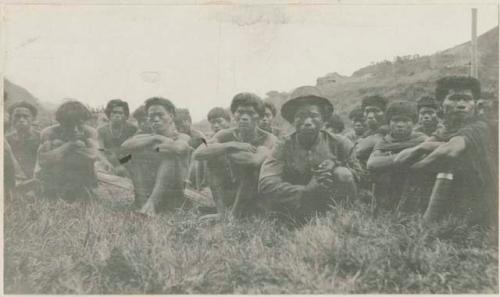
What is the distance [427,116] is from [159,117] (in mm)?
2845

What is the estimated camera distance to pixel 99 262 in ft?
21.9

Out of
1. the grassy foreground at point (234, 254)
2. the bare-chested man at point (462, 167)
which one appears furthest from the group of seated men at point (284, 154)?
the grassy foreground at point (234, 254)

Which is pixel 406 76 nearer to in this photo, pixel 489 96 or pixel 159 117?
pixel 489 96

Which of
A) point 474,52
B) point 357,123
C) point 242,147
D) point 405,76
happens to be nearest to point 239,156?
point 242,147

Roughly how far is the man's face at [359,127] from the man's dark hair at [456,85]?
84 cm

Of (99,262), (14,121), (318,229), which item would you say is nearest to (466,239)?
(318,229)

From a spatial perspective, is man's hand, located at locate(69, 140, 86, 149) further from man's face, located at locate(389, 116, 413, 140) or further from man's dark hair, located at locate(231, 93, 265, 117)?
man's face, located at locate(389, 116, 413, 140)

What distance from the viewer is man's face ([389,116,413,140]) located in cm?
680

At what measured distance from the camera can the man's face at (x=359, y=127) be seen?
6.86m

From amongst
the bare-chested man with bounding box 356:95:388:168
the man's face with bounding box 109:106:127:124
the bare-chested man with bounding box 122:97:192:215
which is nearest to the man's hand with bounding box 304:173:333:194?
the bare-chested man with bounding box 356:95:388:168

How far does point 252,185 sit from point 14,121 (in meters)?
2.66

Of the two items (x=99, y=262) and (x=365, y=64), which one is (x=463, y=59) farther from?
(x=99, y=262)

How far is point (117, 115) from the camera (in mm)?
6922

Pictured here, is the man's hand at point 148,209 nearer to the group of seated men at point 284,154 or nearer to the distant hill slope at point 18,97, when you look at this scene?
the group of seated men at point 284,154
